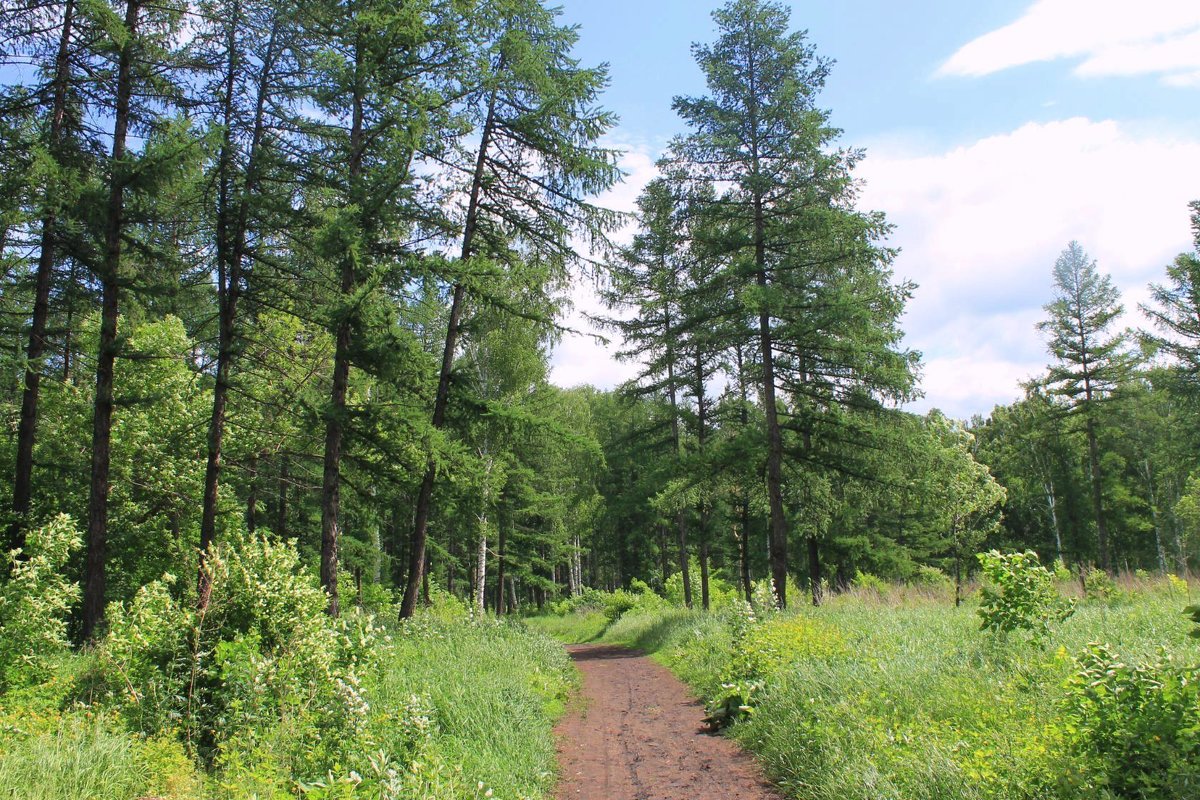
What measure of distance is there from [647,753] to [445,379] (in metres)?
6.74

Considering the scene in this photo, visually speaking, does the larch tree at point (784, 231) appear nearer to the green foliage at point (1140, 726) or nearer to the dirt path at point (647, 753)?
the dirt path at point (647, 753)

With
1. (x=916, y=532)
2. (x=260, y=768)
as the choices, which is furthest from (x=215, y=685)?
(x=916, y=532)

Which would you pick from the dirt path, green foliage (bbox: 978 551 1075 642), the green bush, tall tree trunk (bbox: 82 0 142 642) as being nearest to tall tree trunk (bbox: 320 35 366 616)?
tall tree trunk (bbox: 82 0 142 642)

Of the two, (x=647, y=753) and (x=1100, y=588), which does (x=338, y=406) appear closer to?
(x=647, y=753)

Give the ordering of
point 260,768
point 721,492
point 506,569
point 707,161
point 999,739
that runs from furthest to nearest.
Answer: point 506,569 → point 721,492 → point 707,161 → point 999,739 → point 260,768

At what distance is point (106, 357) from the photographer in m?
10.9

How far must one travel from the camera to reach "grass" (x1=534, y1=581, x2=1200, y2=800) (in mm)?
4352

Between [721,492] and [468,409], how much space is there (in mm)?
8012

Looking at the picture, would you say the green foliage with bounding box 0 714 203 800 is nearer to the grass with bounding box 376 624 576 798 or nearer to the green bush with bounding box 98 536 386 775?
the green bush with bounding box 98 536 386 775

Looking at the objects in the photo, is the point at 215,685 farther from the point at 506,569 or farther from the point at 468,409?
Result: the point at 506,569

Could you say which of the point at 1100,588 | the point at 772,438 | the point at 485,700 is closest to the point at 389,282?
the point at 485,700

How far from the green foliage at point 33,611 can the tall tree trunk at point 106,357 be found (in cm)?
302

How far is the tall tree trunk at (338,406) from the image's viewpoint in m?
10.2

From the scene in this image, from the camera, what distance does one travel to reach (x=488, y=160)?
12211mm
